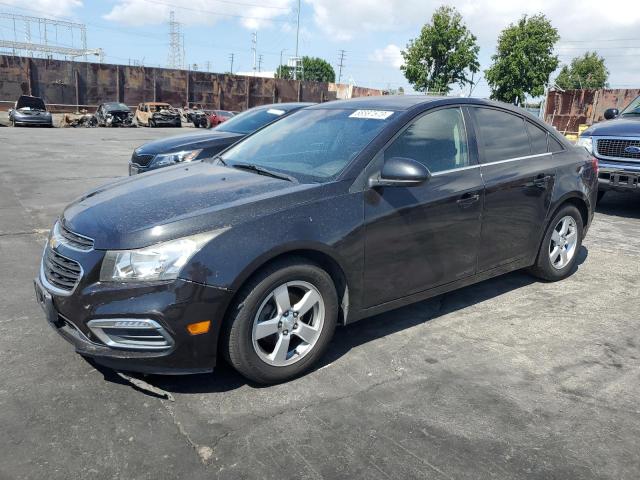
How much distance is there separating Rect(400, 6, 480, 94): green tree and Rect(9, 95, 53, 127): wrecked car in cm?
2666

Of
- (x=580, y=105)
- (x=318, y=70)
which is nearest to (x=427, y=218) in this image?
(x=580, y=105)

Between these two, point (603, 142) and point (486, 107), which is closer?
point (486, 107)

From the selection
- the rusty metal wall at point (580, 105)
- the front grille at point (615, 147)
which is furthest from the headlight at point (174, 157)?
the rusty metal wall at point (580, 105)

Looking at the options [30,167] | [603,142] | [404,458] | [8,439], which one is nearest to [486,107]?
[404,458]

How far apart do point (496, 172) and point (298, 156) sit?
1.56m

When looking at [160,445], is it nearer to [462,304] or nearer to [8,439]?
[8,439]

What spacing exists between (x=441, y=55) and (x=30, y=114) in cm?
2935

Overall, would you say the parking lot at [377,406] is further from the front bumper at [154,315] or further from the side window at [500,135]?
the side window at [500,135]

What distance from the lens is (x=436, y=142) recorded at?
153 inches

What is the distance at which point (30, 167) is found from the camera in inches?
474

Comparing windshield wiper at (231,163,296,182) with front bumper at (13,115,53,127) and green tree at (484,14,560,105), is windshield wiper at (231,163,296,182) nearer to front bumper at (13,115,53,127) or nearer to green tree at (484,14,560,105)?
front bumper at (13,115,53,127)

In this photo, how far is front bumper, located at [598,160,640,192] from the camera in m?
7.50

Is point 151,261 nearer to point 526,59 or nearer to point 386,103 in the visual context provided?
point 386,103

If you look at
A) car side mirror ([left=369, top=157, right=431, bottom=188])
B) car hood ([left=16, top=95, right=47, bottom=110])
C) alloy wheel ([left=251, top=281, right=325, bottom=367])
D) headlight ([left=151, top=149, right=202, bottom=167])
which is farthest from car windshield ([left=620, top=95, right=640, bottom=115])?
car hood ([left=16, top=95, right=47, bottom=110])
